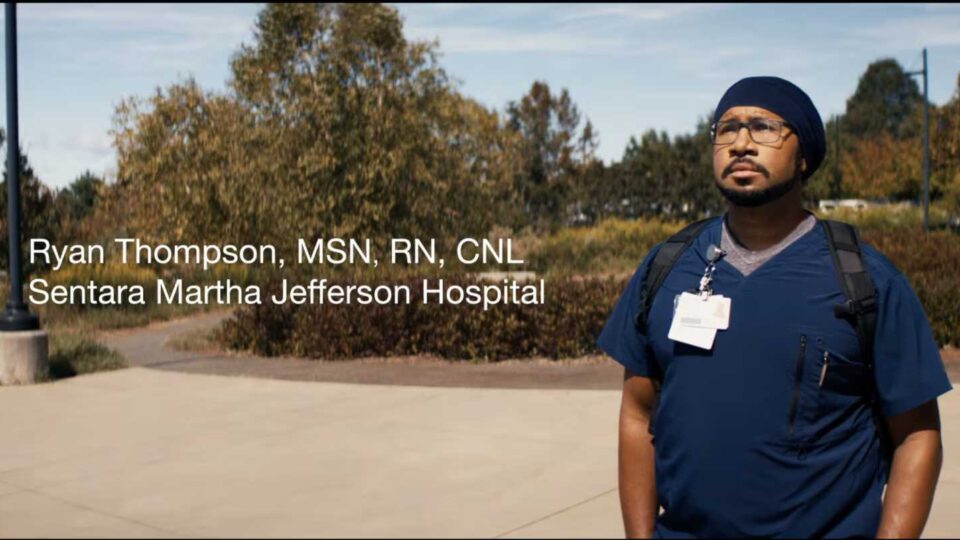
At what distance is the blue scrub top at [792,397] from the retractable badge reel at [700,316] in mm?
20

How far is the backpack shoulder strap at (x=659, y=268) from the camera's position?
8.68 ft

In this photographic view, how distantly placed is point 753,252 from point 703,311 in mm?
217

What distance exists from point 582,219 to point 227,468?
5303 cm

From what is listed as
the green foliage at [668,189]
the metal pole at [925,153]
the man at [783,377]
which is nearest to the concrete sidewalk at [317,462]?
the man at [783,377]

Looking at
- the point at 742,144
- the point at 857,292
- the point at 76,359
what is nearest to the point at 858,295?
the point at 857,292

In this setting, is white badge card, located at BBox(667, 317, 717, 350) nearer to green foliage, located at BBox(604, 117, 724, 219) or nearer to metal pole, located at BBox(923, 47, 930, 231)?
metal pole, located at BBox(923, 47, 930, 231)

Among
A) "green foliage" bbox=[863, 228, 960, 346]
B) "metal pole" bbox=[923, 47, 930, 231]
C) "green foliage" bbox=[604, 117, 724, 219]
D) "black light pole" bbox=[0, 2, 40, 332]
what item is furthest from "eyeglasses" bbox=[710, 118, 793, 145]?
"green foliage" bbox=[604, 117, 724, 219]

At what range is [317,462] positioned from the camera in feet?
23.3

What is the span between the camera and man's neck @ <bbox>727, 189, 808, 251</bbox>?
2.52 metres

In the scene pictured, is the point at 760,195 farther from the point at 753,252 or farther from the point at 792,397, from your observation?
the point at 792,397

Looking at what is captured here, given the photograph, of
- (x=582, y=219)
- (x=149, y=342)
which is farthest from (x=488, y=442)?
(x=582, y=219)

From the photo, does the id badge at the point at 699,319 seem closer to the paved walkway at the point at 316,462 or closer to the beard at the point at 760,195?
the beard at the point at 760,195

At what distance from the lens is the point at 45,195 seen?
24000 millimetres

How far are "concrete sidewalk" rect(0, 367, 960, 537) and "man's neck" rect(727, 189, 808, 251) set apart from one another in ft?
10.3
